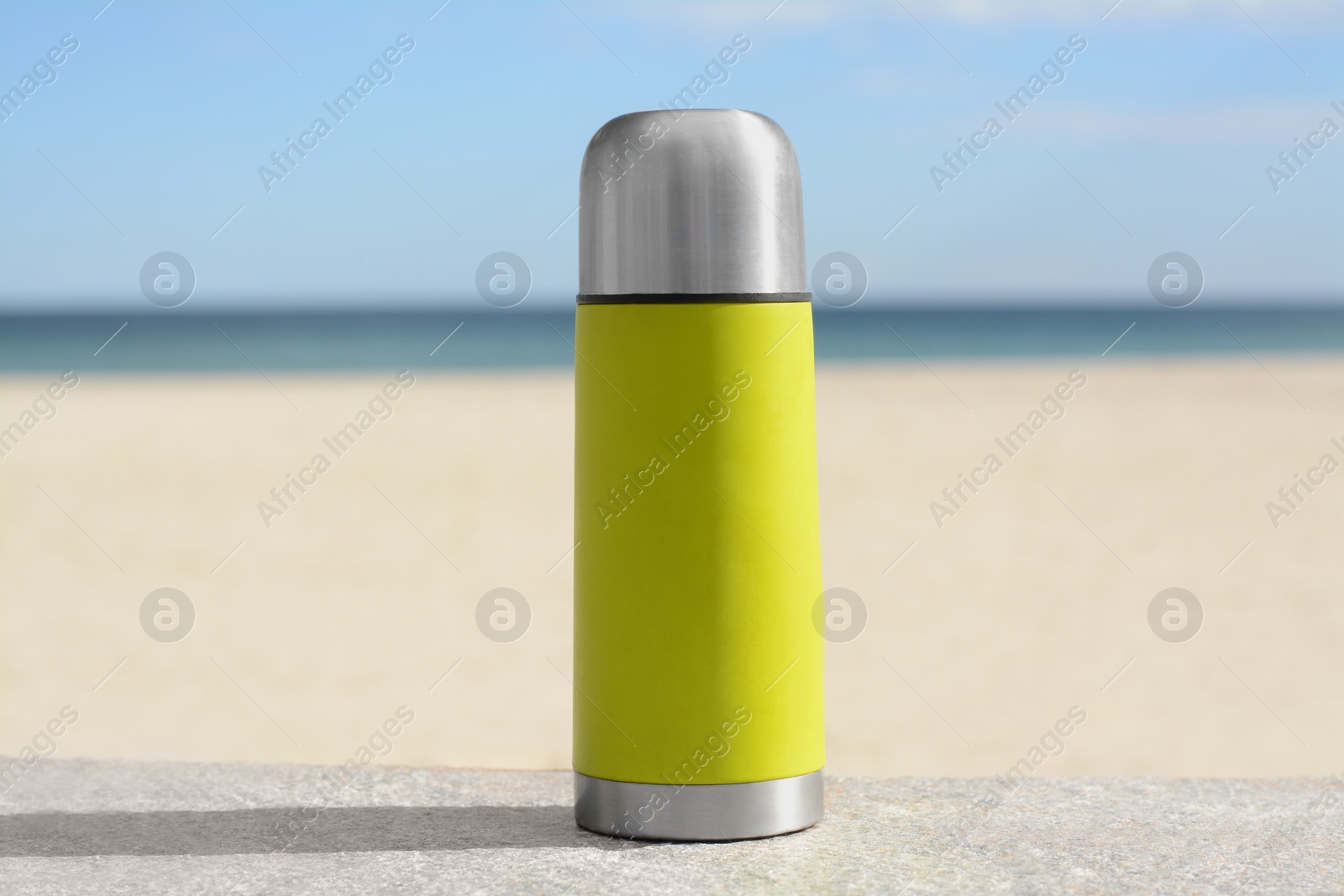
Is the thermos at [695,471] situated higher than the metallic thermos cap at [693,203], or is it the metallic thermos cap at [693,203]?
the metallic thermos cap at [693,203]

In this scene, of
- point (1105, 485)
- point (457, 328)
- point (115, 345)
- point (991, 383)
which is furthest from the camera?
point (457, 328)

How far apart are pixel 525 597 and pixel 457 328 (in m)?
43.2

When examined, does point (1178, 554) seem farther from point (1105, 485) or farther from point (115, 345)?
point (115, 345)

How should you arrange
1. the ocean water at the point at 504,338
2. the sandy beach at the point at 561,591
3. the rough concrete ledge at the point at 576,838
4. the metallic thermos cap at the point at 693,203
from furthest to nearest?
1. the ocean water at the point at 504,338
2. the sandy beach at the point at 561,591
3. the metallic thermos cap at the point at 693,203
4. the rough concrete ledge at the point at 576,838

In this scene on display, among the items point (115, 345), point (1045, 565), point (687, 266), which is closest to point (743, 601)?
point (687, 266)

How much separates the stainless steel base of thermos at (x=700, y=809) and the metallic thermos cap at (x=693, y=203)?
4.41 ft

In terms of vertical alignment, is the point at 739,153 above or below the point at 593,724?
above

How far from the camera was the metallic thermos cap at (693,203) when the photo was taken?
3.52 m

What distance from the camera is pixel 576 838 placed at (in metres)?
3.72

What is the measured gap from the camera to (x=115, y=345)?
42281mm

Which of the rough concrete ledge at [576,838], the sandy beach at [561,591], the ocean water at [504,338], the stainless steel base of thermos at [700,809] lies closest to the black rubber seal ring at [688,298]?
the stainless steel base of thermos at [700,809]

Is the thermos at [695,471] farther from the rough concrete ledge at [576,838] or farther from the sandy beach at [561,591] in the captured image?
the sandy beach at [561,591]

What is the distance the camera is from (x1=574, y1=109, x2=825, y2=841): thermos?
3.54 meters

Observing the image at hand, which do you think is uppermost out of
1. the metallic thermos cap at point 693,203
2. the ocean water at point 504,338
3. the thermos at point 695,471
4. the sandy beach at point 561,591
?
the ocean water at point 504,338
